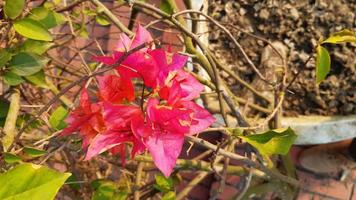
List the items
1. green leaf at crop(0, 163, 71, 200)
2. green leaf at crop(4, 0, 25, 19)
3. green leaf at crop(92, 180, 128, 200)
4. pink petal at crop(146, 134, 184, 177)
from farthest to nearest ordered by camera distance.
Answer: green leaf at crop(92, 180, 128, 200)
green leaf at crop(4, 0, 25, 19)
pink petal at crop(146, 134, 184, 177)
green leaf at crop(0, 163, 71, 200)

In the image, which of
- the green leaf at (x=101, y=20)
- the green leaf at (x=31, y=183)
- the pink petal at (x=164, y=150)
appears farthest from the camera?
the green leaf at (x=101, y=20)

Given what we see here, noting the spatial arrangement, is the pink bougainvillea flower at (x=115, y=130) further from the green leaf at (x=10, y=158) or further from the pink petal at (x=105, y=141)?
the green leaf at (x=10, y=158)

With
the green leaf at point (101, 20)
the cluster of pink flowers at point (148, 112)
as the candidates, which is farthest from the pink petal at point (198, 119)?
the green leaf at point (101, 20)

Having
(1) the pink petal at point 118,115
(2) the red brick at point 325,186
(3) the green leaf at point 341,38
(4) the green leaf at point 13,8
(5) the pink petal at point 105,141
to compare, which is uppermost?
(4) the green leaf at point 13,8

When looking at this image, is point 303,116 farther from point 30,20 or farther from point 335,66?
point 30,20

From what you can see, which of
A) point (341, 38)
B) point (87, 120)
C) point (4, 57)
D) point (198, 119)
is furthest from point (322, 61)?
point (4, 57)

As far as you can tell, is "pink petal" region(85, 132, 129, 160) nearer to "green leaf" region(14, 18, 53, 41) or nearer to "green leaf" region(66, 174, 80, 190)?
"green leaf" region(14, 18, 53, 41)

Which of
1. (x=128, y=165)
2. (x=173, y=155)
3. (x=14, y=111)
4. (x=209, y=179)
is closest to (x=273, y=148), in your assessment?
(x=173, y=155)

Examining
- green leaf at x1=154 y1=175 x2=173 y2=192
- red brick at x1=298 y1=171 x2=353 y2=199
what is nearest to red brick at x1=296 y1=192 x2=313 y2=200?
red brick at x1=298 y1=171 x2=353 y2=199
